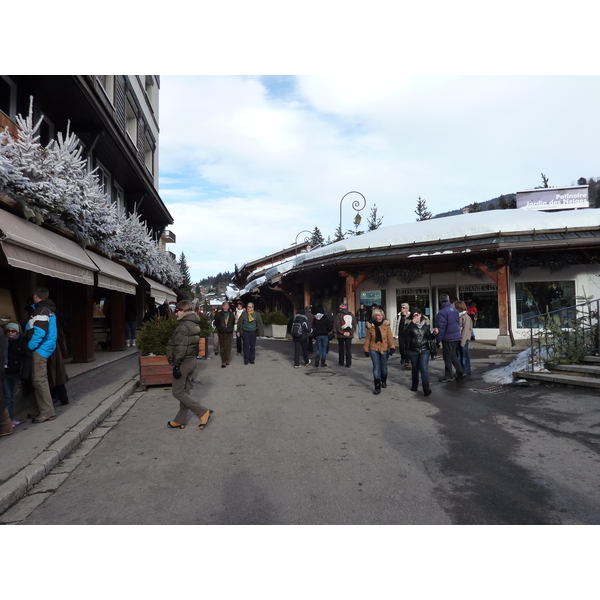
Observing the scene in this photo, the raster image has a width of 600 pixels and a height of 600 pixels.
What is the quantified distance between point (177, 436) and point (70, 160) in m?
5.61

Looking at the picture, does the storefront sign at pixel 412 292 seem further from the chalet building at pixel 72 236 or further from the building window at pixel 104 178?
the building window at pixel 104 178

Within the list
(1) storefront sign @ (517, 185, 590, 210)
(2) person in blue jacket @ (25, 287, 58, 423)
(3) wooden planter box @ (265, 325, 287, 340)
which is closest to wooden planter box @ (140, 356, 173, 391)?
(2) person in blue jacket @ (25, 287, 58, 423)

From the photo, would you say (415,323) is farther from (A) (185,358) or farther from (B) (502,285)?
(B) (502,285)

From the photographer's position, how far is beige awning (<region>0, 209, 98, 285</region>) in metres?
5.79

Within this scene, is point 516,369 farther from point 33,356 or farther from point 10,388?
point 10,388

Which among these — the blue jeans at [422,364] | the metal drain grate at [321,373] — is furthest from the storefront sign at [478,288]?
the blue jeans at [422,364]

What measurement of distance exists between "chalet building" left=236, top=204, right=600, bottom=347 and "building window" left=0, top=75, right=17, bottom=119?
12053 mm

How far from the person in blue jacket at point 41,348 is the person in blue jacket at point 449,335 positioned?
23.4ft

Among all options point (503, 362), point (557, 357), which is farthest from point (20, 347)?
point (503, 362)

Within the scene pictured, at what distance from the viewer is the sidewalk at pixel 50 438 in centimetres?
408

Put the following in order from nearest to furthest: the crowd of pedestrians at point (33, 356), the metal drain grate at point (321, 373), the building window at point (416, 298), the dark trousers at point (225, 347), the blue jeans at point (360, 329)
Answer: the crowd of pedestrians at point (33, 356)
the metal drain grate at point (321, 373)
the dark trousers at point (225, 347)
the building window at point (416, 298)
the blue jeans at point (360, 329)

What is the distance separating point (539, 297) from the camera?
17125 millimetres

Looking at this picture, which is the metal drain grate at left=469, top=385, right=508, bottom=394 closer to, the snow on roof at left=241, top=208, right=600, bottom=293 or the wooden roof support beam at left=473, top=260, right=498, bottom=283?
the wooden roof support beam at left=473, top=260, right=498, bottom=283

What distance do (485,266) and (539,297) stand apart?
2.70 meters
